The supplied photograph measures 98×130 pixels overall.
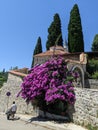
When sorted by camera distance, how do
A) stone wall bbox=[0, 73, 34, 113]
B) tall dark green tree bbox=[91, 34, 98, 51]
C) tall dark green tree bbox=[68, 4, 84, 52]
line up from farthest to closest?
tall dark green tree bbox=[91, 34, 98, 51] → tall dark green tree bbox=[68, 4, 84, 52] → stone wall bbox=[0, 73, 34, 113]

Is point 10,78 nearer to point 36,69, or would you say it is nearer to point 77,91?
point 36,69

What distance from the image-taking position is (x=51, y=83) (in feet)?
52.7

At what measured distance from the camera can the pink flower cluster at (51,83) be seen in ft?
50.1

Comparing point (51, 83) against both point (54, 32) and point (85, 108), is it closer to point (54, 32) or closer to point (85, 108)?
point (85, 108)

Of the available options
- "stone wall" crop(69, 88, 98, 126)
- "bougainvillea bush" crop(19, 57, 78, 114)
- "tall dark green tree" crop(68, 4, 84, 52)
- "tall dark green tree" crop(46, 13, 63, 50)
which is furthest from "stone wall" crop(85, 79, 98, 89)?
"tall dark green tree" crop(46, 13, 63, 50)

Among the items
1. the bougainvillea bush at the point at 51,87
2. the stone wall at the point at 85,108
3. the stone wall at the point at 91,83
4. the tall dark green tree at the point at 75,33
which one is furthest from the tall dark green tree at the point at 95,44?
the stone wall at the point at 85,108

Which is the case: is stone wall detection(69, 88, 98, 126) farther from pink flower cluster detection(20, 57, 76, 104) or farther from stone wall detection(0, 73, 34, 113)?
stone wall detection(0, 73, 34, 113)

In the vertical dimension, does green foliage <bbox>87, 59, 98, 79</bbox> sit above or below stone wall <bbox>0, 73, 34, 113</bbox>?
above

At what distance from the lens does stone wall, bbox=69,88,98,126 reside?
1302 centimetres

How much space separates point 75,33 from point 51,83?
904 inches

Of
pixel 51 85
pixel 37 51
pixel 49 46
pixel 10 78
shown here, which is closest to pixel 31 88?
pixel 51 85

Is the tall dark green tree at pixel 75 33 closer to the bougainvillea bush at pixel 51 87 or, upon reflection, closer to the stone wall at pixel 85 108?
the bougainvillea bush at pixel 51 87

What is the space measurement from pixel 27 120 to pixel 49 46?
93.0 ft

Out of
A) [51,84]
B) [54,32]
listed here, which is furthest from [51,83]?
[54,32]
